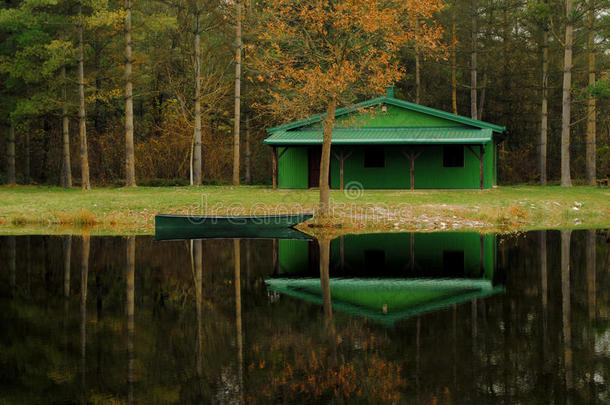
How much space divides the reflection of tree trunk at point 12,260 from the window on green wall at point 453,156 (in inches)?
917

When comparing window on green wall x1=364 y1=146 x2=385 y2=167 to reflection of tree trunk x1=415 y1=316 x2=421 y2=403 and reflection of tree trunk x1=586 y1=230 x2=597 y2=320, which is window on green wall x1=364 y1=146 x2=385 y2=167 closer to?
reflection of tree trunk x1=586 y1=230 x2=597 y2=320

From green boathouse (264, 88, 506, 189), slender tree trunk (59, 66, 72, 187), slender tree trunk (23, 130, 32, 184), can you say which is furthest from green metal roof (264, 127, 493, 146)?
slender tree trunk (23, 130, 32, 184)

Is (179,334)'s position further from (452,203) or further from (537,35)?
(537,35)

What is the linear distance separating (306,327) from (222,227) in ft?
36.1

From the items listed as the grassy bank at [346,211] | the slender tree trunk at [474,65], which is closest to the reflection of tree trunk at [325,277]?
the grassy bank at [346,211]

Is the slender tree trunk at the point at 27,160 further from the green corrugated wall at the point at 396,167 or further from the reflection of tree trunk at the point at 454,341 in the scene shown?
the reflection of tree trunk at the point at 454,341

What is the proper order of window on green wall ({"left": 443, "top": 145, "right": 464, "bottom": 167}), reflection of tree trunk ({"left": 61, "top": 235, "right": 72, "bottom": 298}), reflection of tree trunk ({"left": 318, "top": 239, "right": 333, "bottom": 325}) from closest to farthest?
reflection of tree trunk ({"left": 318, "top": 239, "right": 333, "bottom": 325}) → reflection of tree trunk ({"left": 61, "top": 235, "right": 72, "bottom": 298}) → window on green wall ({"left": 443, "top": 145, "right": 464, "bottom": 167})

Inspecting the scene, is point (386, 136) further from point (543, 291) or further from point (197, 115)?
point (543, 291)

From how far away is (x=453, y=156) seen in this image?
35094 mm

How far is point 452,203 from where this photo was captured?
82.1ft

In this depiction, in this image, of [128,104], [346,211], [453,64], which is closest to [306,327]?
[346,211]

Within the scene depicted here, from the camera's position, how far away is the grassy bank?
21531 mm

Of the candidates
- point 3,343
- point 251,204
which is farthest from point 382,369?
point 251,204

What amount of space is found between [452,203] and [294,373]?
64.1ft
